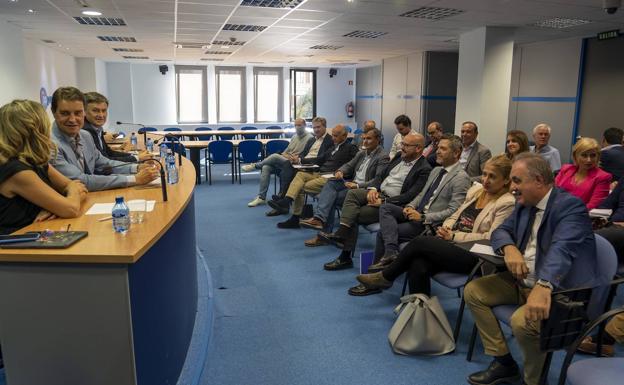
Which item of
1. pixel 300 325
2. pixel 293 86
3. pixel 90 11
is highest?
pixel 90 11

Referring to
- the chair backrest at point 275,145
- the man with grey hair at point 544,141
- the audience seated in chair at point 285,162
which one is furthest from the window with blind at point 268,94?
the man with grey hair at point 544,141

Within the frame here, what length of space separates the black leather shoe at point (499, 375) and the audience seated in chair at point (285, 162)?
4596mm

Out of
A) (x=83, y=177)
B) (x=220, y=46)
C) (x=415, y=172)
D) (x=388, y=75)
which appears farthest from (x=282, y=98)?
(x=83, y=177)

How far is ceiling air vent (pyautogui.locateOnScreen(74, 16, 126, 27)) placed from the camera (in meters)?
7.08

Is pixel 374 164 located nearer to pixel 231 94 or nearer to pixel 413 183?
pixel 413 183

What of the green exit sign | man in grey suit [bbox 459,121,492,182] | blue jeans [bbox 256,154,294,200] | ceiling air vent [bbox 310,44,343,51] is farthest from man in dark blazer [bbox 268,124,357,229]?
the green exit sign

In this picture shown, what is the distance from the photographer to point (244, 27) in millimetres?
7758

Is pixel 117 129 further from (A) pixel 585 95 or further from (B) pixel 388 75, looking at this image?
(A) pixel 585 95

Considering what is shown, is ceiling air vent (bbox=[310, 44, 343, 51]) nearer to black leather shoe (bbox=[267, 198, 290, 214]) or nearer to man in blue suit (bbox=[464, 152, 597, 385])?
black leather shoe (bbox=[267, 198, 290, 214])

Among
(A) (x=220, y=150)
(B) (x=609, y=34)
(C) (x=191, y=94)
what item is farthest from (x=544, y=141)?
(C) (x=191, y=94)

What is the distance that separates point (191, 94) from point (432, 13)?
37.9ft

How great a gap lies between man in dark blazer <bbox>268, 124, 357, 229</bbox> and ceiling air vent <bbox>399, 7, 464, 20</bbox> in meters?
1.94

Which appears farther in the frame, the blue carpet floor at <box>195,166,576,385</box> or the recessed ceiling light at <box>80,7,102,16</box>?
the recessed ceiling light at <box>80,7,102,16</box>

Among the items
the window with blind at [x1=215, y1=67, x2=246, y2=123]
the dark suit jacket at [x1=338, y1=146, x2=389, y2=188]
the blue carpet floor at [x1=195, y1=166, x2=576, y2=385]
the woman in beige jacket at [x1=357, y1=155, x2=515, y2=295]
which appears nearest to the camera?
the blue carpet floor at [x1=195, y1=166, x2=576, y2=385]
